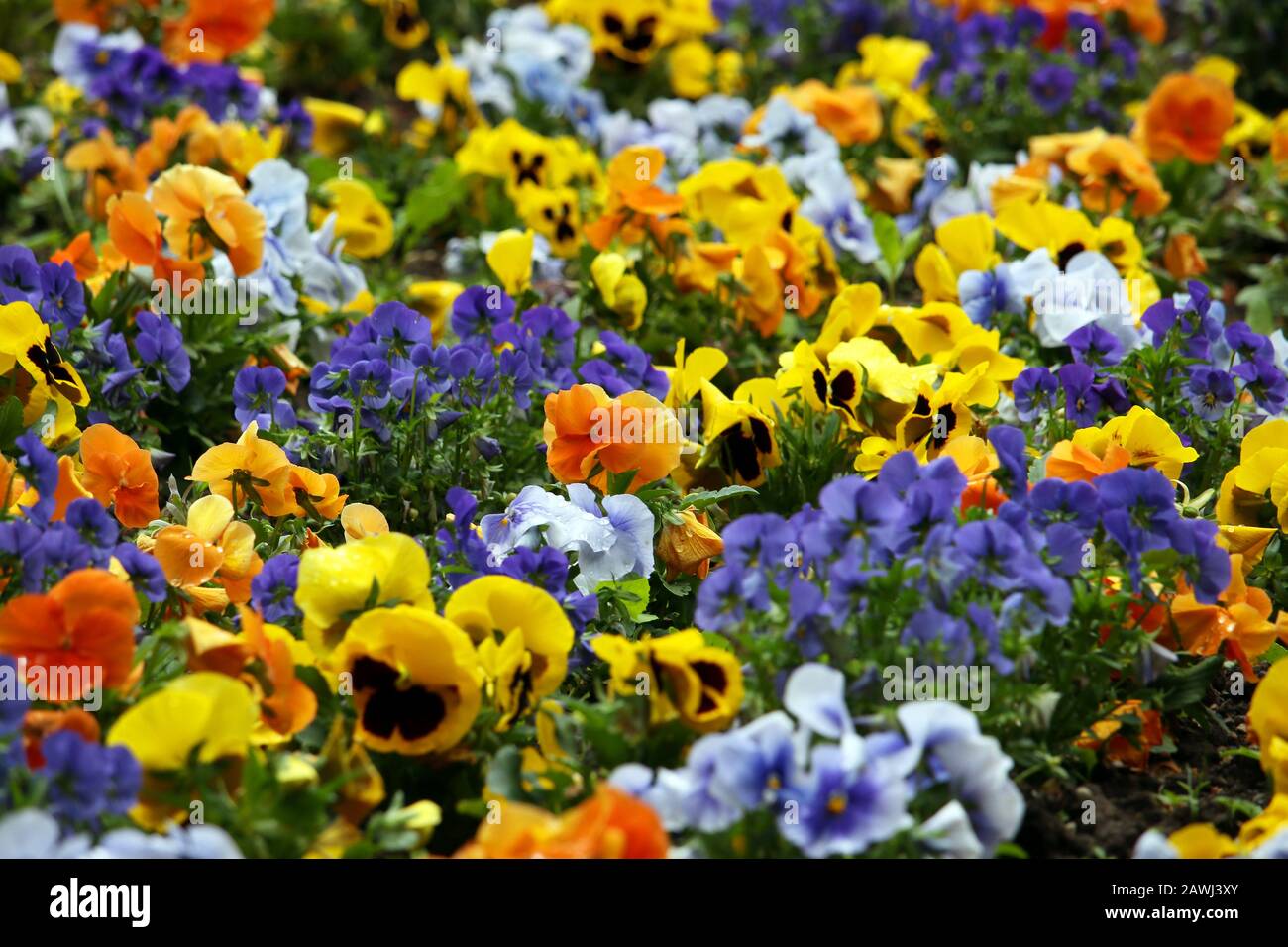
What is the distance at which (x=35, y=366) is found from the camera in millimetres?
2566

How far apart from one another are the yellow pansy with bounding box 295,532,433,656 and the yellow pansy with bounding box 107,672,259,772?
24cm

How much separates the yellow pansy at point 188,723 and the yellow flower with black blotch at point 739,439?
1.14 metres

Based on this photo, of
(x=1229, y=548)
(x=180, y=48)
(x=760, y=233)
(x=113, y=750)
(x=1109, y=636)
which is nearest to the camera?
(x=113, y=750)

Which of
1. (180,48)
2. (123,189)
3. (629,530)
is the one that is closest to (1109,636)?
(629,530)

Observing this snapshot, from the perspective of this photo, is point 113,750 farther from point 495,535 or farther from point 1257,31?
point 1257,31

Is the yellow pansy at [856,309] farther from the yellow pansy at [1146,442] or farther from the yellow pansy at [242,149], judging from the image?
the yellow pansy at [242,149]

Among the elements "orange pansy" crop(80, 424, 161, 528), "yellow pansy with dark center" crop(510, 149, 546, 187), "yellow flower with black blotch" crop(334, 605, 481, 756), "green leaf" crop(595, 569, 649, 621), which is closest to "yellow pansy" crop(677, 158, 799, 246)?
"yellow pansy with dark center" crop(510, 149, 546, 187)

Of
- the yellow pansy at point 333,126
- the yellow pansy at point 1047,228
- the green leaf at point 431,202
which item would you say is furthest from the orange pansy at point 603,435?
the yellow pansy at point 333,126

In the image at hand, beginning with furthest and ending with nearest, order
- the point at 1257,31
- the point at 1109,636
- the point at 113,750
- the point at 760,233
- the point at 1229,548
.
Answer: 1. the point at 1257,31
2. the point at 760,233
3. the point at 1229,548
4. the point at 1109,636
5. the point at 113,750

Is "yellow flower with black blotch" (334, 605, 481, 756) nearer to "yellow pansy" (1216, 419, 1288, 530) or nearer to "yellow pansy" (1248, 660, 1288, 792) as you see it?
"yellow pansy" (1248, 660, 1288, 792)

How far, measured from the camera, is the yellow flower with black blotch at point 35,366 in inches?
100

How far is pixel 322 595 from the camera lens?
81.7 inches

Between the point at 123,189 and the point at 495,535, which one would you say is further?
the point at 123,189
